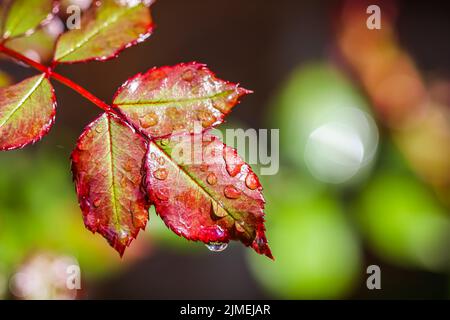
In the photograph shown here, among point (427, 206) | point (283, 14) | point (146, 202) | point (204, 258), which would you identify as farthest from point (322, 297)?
point (283, 14)

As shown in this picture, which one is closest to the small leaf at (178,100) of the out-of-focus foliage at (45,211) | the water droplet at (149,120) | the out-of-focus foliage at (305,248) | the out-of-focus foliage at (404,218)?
the water droplet at (149,120)

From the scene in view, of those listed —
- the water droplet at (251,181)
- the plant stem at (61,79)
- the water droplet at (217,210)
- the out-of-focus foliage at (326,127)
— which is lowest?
the water droplet at (217,210)

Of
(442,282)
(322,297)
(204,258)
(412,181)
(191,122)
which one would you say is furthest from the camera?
(204,258)

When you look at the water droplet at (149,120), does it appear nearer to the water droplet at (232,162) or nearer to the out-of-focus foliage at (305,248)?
the water droplet at (232,162)

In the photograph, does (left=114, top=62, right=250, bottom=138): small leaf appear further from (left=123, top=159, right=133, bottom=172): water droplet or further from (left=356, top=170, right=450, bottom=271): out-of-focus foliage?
(left=356, top=170, right=450, bottom=271): out-of-focus foliage

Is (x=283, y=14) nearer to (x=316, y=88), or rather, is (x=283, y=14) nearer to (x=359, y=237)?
Result: (x=316, y=88)

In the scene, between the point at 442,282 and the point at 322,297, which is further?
the point at 442,282

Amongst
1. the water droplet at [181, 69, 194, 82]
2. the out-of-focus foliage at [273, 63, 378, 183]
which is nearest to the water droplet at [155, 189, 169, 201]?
the water droplet at [181, 69, 194, 82]
